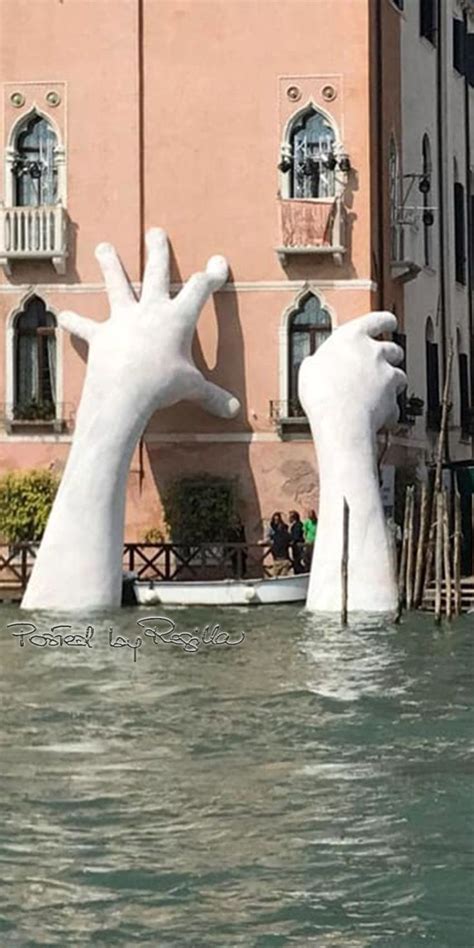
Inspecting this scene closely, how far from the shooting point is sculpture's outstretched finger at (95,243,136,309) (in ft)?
95.5

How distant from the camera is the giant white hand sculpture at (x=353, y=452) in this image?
25922 mm

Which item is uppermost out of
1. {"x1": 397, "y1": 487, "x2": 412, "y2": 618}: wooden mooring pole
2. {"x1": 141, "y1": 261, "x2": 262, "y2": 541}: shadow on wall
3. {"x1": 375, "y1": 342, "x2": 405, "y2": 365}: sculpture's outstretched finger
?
{"x1": 375, "y1": 342, "x2": 405, "y2": 365}: sculpture's outstretched finger

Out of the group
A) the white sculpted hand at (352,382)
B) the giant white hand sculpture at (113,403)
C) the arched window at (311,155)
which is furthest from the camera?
the arched window at (311,155)

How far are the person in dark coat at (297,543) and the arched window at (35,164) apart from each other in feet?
20.6

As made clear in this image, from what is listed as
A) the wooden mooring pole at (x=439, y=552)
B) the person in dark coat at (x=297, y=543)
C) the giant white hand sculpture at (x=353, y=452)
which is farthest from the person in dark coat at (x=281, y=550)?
the wooden mooring pole at (x=439, y=552)

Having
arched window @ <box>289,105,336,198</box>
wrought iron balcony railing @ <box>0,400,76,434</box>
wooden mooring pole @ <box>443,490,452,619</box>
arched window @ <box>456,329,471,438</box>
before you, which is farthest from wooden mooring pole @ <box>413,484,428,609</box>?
arched window @ <box>456,329,471,438</box>

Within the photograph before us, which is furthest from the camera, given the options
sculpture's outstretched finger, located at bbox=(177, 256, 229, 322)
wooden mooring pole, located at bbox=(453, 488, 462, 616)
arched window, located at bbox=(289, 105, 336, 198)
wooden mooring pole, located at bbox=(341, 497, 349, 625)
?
arched window, located at bbox=(289, 105, 336, 198)

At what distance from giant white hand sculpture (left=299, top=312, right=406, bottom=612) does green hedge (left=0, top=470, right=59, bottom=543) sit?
4.89m

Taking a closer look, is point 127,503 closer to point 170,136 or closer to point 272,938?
point 170,136

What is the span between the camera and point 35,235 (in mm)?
31125

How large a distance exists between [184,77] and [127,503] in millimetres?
6532

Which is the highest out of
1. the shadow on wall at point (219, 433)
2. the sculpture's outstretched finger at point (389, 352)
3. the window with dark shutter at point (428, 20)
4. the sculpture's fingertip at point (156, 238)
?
the window with dark shutter at point (428, 20)

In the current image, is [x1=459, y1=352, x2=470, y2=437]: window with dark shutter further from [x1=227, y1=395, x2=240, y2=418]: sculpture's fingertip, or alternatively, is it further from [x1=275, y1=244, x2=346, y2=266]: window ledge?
[x1=227, y1=395, x2=240, y2=418]: sculpture's fingertip

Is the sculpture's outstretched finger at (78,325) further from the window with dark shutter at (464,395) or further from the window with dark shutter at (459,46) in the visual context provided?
the window with dark shutter at (459,46)
